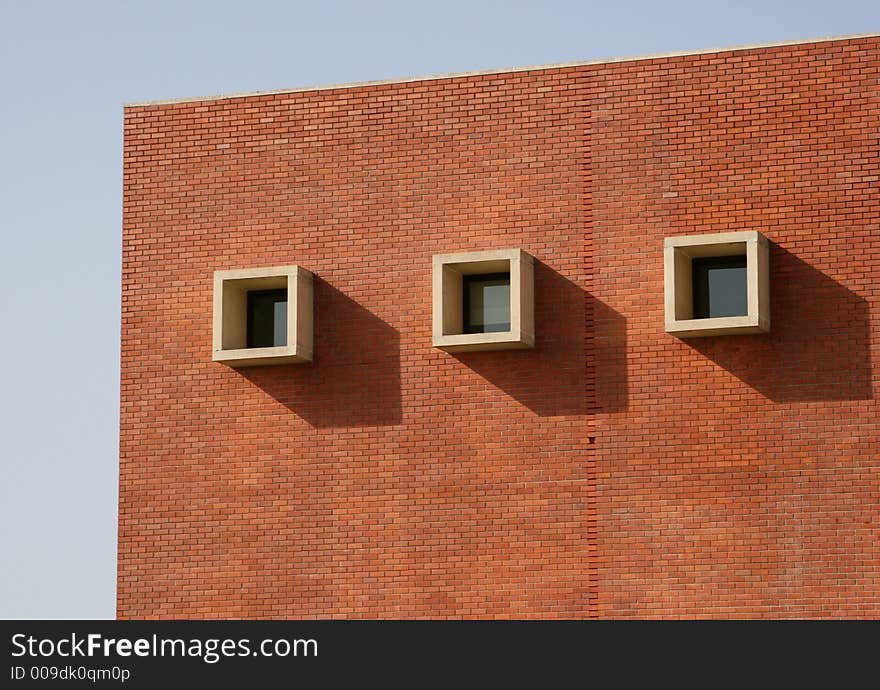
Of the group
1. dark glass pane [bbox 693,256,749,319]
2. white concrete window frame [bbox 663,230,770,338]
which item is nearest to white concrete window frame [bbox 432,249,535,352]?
white concrete window frame [bbox 663,230,770,338]

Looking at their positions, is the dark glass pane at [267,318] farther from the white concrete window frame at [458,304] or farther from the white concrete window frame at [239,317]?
the white concrete window frame at [458,304]

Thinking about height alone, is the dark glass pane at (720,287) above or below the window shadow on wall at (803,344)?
above

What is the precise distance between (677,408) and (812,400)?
5.87 feet

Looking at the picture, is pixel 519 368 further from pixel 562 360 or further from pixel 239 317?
pixel 239 317

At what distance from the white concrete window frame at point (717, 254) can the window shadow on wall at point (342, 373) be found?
401cm

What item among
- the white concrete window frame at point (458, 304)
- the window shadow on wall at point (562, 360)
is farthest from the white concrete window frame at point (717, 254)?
the white concrete window frame at point (458, 304)

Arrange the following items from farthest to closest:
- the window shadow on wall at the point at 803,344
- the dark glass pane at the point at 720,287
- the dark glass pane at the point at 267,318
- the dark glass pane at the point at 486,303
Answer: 1. the dark glass pane at the point at 267,318
2. the dark glass pane at the point at 486,303
3. the dark glass pane at the point at 720,287
4. the window shadow on wall at the point at 803,344

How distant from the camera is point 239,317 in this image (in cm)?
2773

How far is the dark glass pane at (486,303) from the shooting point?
26891 mm

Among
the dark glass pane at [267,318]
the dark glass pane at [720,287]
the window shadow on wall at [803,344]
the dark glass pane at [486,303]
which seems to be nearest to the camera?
the window shadow on wall at [803,344]

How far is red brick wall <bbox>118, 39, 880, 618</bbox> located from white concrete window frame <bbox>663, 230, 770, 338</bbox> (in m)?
0.33

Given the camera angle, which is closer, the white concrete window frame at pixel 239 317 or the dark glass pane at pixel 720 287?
the dark glass pane at pixel 720 287

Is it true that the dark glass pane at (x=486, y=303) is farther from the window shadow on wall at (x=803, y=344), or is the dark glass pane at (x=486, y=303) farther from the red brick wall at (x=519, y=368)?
the window shadow on wall at (x=803, y=344)
